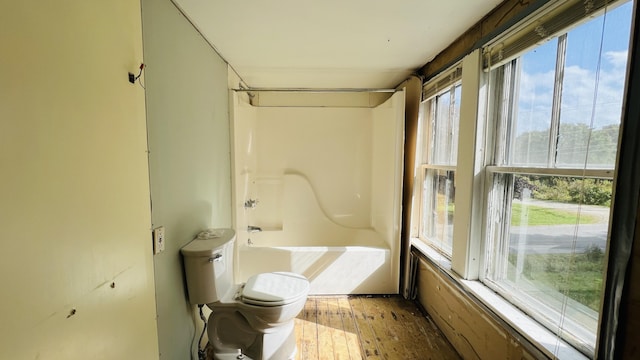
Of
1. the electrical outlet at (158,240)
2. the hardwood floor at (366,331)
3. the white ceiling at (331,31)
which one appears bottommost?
the hardwood floor at (366,331)

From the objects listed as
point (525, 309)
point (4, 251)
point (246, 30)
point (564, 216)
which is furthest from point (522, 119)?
point (4, 251)

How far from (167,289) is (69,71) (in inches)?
41.7

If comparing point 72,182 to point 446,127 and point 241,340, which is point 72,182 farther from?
point 446,127

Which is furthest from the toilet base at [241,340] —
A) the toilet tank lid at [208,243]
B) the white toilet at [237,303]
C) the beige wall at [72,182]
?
the beige wall at [72,182]

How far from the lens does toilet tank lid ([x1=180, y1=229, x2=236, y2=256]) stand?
4.75 feet

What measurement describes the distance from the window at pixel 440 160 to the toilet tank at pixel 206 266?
171cm

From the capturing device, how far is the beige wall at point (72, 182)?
610 millimetres

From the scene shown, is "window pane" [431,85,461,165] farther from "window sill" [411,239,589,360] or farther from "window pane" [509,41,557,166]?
"window sill" [411,239,589,360]

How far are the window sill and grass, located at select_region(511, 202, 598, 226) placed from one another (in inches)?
17.9

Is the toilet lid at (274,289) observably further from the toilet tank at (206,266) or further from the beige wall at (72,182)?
the beige wall at (72,182)

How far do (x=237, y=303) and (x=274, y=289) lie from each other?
0.24 metres

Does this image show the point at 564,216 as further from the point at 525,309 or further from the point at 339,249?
the point at 339,249

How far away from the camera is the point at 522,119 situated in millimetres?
1385

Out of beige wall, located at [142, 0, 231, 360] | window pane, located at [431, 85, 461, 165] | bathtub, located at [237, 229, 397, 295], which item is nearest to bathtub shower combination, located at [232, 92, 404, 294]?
bathtub, located at [237, 229, 397, 295]
